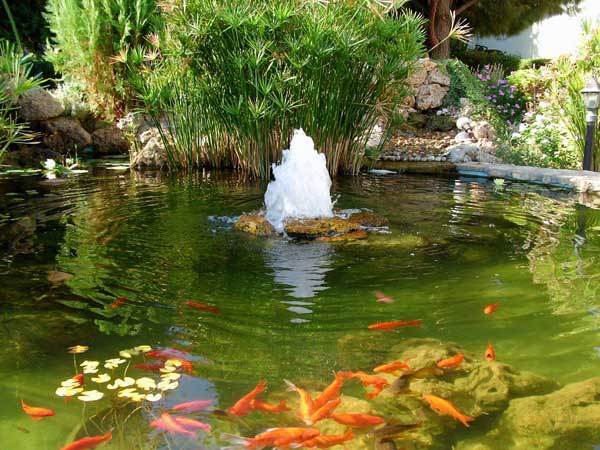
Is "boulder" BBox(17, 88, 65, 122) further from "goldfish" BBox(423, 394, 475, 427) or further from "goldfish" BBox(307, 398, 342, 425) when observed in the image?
"goldfish" BBox(423, 394, 475, 427)

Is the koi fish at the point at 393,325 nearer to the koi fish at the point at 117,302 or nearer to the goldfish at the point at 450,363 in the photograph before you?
the goldfish at the point at 450,363

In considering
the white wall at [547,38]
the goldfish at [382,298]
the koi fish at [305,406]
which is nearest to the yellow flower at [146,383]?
the koi fish at [305,406]

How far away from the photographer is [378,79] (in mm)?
Answer: 8602

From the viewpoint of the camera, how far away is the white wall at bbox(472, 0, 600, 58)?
2219 centimetres

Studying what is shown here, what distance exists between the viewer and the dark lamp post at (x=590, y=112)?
24.2 feet

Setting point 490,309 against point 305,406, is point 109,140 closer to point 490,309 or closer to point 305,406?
point 490,309

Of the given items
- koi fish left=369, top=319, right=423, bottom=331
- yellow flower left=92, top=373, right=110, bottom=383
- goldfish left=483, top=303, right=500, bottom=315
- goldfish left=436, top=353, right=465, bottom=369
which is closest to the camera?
yellow flower left=92, top=373, right=110, bottom=383

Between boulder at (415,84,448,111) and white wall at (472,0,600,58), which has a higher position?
white wall at (472,0,600,58)

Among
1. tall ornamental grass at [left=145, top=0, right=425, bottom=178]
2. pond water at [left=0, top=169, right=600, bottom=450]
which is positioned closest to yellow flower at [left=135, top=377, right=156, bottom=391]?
pond water at [left=0, top=169, right=600, bottom=450]

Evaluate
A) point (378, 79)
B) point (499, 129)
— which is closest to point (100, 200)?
point (378, 79)

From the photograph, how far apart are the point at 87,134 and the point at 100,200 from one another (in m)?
5.87

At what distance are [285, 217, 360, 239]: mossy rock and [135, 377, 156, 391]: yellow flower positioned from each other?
2.79 meters

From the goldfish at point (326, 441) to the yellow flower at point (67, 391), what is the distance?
1035mm

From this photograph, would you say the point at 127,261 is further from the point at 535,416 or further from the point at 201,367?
the point at 535,416
